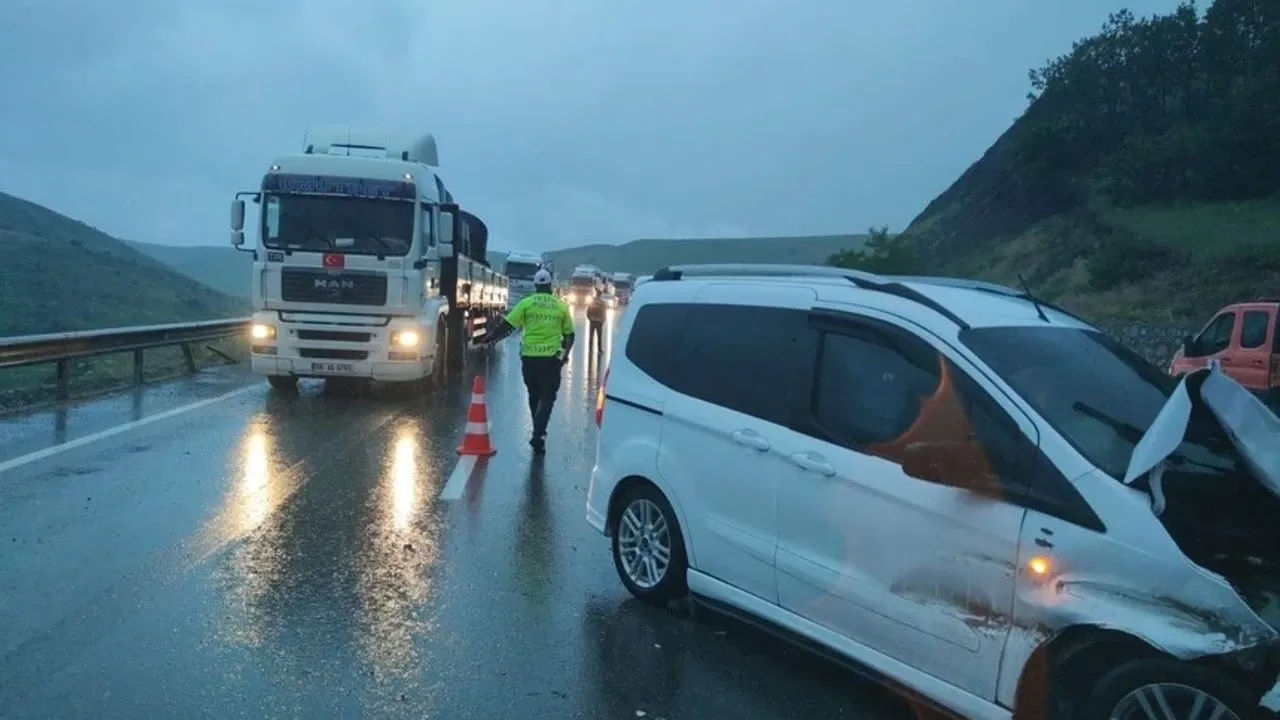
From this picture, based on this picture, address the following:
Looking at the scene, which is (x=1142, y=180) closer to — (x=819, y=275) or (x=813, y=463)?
(x=819, y=275)

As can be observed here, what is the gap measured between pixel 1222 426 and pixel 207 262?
117m

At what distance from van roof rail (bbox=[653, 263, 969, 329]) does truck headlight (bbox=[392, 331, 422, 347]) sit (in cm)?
883

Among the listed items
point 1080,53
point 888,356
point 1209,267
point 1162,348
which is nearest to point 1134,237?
point 1209,267

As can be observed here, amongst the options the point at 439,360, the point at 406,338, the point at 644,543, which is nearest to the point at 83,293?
the point at 439,360

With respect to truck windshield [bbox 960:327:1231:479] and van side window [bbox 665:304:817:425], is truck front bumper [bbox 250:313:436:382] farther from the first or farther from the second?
truck windshield [bbox 960:327:1231:479]

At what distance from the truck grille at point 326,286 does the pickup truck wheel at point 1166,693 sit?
12.4m

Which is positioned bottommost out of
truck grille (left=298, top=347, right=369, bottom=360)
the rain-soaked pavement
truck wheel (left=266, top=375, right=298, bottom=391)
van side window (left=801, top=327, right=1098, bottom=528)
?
the rain-soaked pavement

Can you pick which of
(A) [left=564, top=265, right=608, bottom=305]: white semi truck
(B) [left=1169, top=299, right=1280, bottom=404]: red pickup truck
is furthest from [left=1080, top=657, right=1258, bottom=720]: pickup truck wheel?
(A) [left=564, top=265, right=608, bottom=305]: white semi truck

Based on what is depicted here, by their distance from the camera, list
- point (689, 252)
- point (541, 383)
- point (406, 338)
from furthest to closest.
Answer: point (689, 252), point (406, 338), point (541, 383)

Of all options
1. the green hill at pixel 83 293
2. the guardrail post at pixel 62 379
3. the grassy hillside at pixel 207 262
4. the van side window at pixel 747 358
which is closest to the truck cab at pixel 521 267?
the green hill at pixel 83 293

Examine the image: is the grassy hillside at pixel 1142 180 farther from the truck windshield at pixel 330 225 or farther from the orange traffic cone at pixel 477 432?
the orange traffic cone at pixel 477 432

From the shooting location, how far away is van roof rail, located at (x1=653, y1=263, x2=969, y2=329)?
16.7 feet

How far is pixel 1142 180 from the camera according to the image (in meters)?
43.1

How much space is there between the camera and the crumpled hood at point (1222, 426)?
13.6 feet
